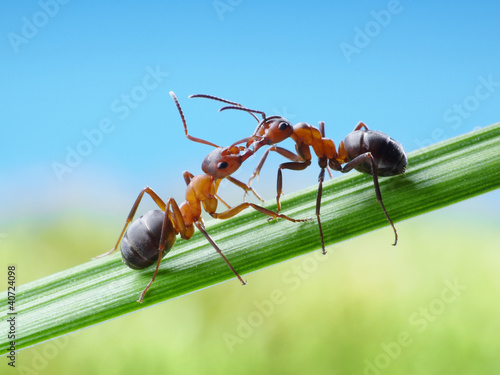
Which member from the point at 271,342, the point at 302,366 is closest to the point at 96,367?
the point at 271,342

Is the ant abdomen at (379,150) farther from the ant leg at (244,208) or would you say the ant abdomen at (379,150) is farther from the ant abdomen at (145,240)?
the ant abdomen at (145,240)

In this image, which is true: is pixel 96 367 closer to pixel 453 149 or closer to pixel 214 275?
pixel 214 275

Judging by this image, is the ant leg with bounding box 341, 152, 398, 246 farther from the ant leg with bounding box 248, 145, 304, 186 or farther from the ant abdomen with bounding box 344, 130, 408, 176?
the ant leg with bounding box 248, 145, 304, 186

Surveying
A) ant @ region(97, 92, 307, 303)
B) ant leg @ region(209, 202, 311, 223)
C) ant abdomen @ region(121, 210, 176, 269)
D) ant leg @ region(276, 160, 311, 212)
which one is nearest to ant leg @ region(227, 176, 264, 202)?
ant @ region(97, 92, 307, 303)

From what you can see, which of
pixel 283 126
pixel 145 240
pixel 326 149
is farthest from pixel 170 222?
pixel 326 149

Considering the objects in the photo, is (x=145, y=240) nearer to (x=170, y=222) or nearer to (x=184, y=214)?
(x=170, y=222)

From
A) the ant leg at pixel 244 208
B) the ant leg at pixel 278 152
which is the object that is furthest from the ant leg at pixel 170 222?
the ant leg at pixel 278 152
